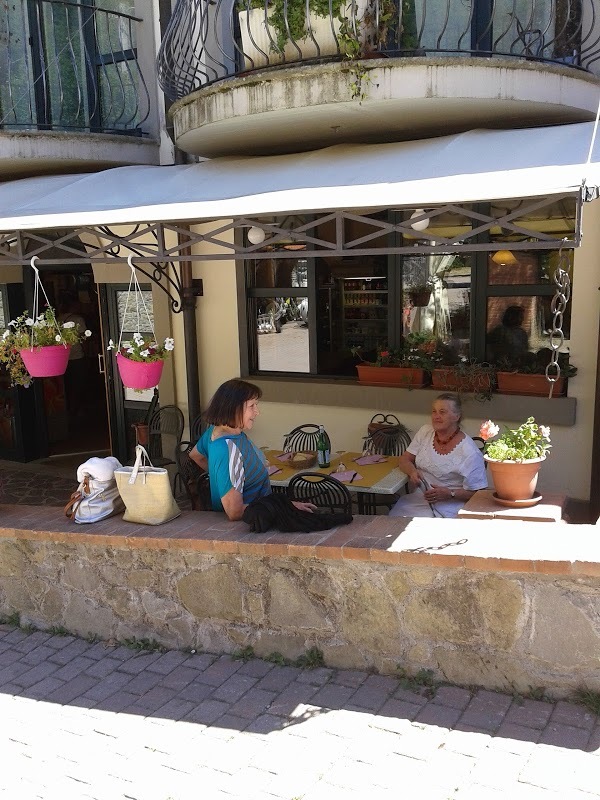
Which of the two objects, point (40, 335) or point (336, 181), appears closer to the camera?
point (336, 181)

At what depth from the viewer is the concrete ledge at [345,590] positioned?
12.1ft

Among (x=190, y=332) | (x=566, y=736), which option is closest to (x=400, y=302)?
(x=190, y=332)

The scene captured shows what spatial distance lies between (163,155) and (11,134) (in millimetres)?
1501

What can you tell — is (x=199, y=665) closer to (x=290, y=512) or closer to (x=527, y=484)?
(x=290, y=512)

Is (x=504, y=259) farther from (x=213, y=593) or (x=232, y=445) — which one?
(x=213, y=593)

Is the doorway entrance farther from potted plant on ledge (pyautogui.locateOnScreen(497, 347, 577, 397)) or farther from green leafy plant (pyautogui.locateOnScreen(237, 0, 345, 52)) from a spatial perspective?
potted plant on ledge (pyautogui.locateOnScreen(497, 347, 577, 397))

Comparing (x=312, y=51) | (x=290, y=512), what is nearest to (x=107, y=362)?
(x=312, y=51)

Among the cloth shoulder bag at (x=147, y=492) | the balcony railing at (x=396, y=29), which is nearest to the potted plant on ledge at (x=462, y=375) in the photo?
the balcony railing at (x=396, y=29)

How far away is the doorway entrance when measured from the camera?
32.9ft

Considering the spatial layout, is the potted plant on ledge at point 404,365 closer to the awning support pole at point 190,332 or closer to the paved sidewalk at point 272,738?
the awning support pole at point 190,332

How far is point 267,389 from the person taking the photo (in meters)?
7.59

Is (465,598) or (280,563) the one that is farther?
(280,563)

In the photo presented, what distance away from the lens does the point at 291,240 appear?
16.9ft

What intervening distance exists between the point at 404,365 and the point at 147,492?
10.2 feet
